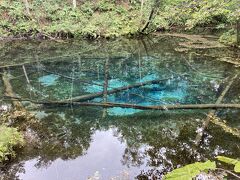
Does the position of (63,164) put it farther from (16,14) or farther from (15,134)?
(16,14)

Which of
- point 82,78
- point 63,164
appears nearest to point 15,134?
point 63,164

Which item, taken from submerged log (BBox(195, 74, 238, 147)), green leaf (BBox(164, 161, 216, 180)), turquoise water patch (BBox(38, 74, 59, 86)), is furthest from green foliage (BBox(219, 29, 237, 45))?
green leaf (BBox(164, 161, 216, 180))

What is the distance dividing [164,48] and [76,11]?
28.1ft

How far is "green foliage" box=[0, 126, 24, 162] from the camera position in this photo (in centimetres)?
565

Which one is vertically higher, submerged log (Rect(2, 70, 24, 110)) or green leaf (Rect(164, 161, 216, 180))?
green leaf (Rect(164, 161, 216, 180))

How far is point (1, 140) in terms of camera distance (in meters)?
5.79

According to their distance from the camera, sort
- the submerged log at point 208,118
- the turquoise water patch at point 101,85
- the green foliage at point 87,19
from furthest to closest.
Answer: the green foliage at point 87,19, the turquoise water patch at point 101,85, the submerged log at point 208,118

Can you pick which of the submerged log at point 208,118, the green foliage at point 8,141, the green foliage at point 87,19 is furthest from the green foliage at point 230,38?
the green foliage at point 8,141

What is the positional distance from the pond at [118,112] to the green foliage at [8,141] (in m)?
0.19

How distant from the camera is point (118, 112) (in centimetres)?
788

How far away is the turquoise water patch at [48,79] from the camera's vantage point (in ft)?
33.8

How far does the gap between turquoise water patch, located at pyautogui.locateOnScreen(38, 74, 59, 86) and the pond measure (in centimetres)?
4

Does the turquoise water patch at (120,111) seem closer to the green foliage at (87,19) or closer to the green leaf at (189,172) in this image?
the green leaf at (189,172)

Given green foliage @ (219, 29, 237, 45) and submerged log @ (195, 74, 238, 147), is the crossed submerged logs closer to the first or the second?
submerged log @ (195, 74, 238, 147)
